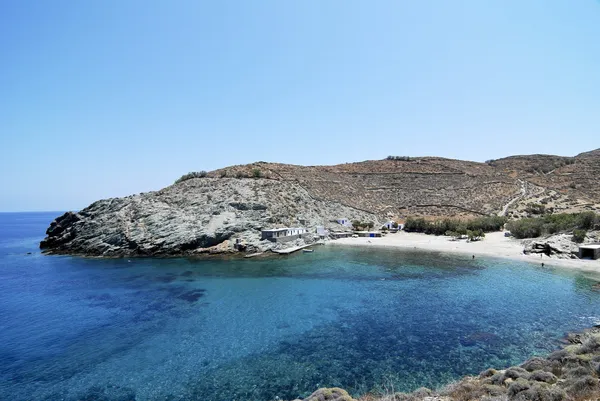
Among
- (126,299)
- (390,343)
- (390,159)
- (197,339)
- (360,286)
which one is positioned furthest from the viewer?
(390,159)

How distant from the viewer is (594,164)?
78.3m

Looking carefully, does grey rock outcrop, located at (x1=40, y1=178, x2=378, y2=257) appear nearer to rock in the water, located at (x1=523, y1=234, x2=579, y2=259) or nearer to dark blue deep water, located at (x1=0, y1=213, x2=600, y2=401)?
dark blue deep water, located at (x1=0, y1=213, x2=600, y2=401)

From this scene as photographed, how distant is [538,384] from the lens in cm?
928

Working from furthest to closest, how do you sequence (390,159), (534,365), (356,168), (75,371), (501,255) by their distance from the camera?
(390,159)
(356,168)
(501,255)
(75,371)
(534,365)

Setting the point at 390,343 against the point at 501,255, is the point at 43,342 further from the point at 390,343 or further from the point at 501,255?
the point at 501,255

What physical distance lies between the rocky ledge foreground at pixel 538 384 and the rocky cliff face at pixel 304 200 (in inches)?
1484

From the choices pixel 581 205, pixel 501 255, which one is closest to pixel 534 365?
pixel 501 255

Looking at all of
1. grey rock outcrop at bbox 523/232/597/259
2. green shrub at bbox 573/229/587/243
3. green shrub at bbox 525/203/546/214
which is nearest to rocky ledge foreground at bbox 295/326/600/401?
grey rock outcrop at bbox 523/232/597/259

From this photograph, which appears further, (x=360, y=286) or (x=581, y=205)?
(x=581, y=205)

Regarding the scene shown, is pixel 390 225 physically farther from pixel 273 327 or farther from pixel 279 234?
pixel 273 327

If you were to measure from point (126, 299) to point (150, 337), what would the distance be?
30.9 feet

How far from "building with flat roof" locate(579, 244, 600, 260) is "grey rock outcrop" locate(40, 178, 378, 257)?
34053 millimetres

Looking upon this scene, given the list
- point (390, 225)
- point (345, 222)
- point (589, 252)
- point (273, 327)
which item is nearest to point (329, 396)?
point (273, 327)

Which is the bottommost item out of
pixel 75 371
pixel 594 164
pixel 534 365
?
pixel 75 371
